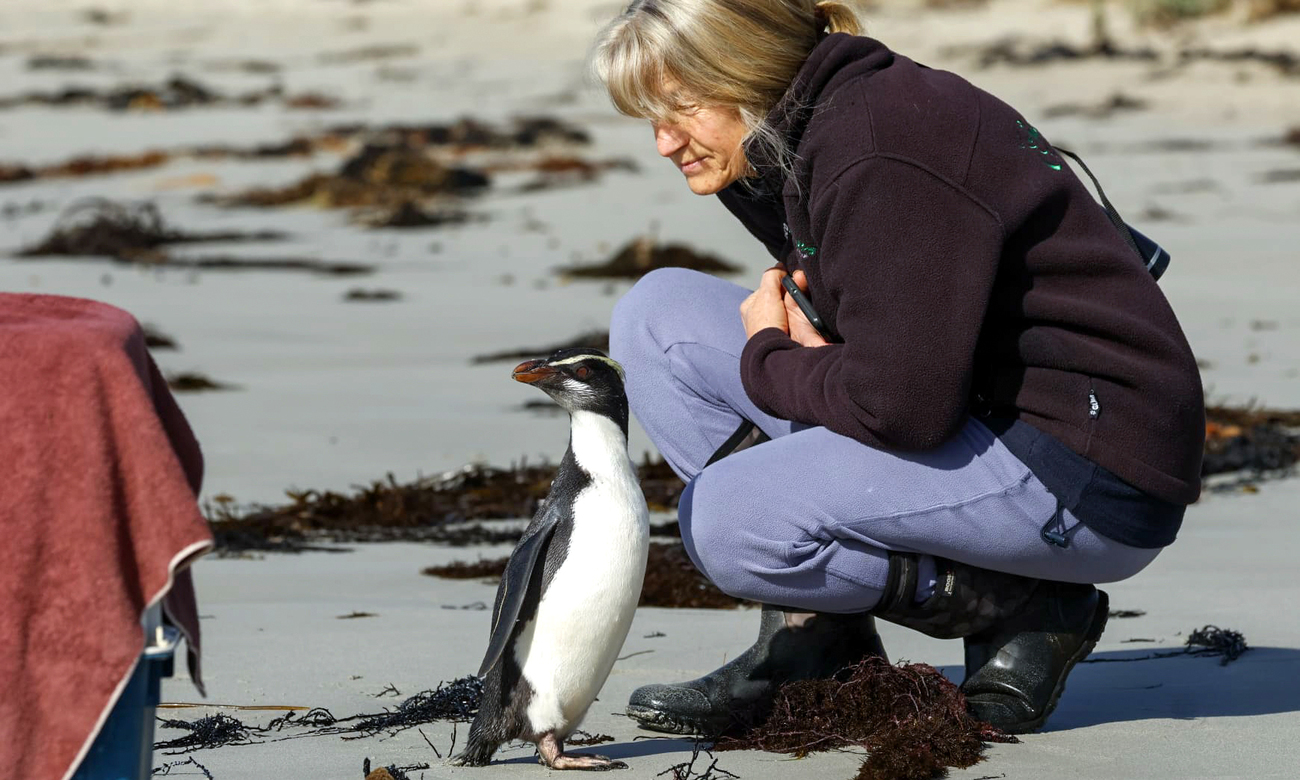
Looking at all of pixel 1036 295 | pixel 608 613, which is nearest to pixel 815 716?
pixel 608 613

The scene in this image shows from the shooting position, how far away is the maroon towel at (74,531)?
206cm

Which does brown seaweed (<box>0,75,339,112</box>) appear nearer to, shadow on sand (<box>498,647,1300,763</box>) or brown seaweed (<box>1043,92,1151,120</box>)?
brown seaweed (<box>1043,92,1151,120</box>)

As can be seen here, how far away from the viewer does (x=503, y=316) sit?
8758 millimetres

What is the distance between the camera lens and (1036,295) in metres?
2.81

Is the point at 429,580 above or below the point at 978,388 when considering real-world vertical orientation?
below

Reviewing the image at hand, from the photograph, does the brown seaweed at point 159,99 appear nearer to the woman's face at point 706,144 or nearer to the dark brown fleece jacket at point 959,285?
the woman's face at point 706,144

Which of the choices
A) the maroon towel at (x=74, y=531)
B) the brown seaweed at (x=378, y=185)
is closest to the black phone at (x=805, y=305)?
the maroon towel at (x=74, y=531)

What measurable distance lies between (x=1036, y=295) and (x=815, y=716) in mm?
805

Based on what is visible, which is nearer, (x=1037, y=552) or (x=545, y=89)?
(x=1037, y=552)

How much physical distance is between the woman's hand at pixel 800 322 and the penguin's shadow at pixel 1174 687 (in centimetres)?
78

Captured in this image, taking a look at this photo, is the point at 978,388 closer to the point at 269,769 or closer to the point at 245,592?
the point at 269,769

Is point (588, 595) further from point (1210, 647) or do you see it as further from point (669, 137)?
point (1210, 647)

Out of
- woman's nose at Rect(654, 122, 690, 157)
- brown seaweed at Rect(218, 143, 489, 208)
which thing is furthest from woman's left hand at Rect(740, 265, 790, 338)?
brown seaweed at Rect(218, 143, 489, 208)

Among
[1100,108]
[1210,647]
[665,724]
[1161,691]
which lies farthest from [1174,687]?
[1100,108]
